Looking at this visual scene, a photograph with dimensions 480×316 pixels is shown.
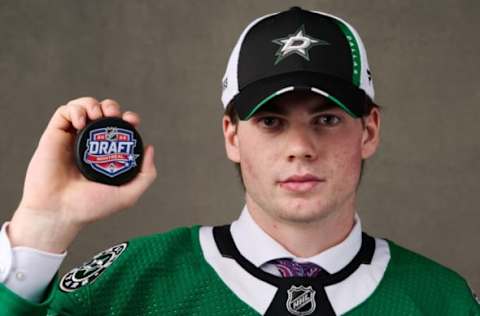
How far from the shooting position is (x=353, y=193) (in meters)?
2.18

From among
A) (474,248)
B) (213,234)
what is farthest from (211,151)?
(213,234)

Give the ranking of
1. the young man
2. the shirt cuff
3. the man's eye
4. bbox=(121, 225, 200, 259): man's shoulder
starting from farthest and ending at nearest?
bbox=(121, 225, 200, 259): man's shoulder → the man's eye → the young man → the shirt cuff

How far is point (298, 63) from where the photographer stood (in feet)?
6.91

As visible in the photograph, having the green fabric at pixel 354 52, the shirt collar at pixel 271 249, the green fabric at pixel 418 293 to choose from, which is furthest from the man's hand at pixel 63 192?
the green fabric at pixel 418 293

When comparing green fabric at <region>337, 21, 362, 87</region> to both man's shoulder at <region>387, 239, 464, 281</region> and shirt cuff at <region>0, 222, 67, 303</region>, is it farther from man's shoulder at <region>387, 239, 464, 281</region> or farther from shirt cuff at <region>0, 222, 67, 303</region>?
shirt cuff at <region>0, 222, 67, 303</region>

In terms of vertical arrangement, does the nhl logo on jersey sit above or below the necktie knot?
below

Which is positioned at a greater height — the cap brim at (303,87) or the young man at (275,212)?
the cap brim at (303,87)

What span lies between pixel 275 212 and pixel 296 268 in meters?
0.15

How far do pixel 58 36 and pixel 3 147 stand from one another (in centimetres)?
49

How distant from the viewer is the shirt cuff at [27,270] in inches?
74.1

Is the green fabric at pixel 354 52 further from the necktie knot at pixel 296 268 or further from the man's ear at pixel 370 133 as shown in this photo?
the necktie knot at pixel 296 268

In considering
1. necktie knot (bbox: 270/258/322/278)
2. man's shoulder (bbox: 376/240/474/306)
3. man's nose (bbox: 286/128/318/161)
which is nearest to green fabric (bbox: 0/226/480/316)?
man's shoulder (bbox: 376/240/474/306)

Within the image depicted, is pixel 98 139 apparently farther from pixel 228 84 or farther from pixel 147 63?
pixel 147 63

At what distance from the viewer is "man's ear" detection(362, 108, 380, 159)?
2240mm
